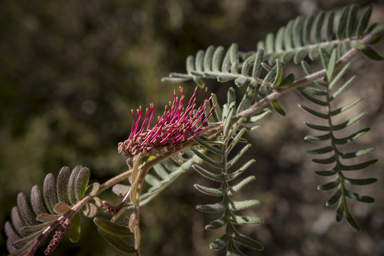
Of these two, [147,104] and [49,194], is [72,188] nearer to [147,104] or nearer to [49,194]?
[49,194]

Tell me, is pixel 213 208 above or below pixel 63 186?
below

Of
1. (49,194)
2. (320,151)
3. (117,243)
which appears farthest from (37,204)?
(320,151)

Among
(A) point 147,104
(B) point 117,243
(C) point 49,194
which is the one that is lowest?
(B) point 117,243

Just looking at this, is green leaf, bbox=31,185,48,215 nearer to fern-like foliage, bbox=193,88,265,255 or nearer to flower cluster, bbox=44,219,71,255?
flower cluster, bbox=44,219,71,255

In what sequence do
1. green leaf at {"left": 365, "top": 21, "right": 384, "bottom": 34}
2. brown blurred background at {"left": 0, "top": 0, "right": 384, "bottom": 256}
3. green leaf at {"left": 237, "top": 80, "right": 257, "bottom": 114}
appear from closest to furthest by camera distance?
green leaf at {"left": 237, "top": 80, "right": 257, "bottom": 114}
green leaf at {"left": 365, "top": 21, "right": 384, "bottom": 34}
brown blurred background at {"left": 0, "top": 0, "right": 384, "bottom": 256}

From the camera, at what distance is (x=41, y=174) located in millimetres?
1459

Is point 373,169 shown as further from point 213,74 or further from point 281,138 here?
point 213,74

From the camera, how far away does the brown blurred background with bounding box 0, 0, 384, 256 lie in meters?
1.51

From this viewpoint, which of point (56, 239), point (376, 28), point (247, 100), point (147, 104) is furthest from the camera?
point (147, 104)

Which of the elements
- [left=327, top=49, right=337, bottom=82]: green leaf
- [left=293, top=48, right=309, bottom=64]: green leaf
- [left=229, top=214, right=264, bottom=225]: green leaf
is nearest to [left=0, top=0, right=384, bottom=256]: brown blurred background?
[left=293, top=48, right=309, bottom=64]: green leaf

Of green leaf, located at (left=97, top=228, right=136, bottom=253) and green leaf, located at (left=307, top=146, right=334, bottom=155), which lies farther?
green leaf, located at (left=307, top=146, right=334, bottom=155)

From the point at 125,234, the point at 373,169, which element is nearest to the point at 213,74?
the point at 125,234

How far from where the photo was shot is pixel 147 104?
1521mm

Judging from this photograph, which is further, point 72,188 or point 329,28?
point 329,28
